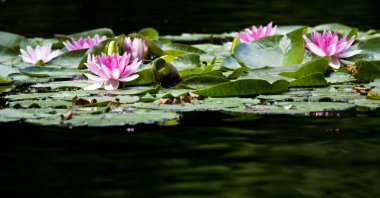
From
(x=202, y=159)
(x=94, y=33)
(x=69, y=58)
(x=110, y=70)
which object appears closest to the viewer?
(x=202, y=159)

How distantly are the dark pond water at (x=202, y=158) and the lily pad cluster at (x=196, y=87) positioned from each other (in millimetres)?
54

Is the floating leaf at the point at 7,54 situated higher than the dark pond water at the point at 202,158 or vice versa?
the floating leaf at the point at 7,54

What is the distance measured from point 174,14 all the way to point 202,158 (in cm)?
797

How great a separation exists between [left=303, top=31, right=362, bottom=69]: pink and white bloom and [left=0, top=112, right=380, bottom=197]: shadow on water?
93 centimetres

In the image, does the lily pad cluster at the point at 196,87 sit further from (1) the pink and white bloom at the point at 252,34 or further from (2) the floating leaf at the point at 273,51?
(1) the pink and white bloom at the point at 252,34

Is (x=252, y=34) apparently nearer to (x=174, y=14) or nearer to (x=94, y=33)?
(x=94, y=33)

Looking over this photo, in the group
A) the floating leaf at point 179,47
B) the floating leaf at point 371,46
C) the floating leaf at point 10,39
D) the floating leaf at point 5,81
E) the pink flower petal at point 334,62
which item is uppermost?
the floating leaf at point 10,39

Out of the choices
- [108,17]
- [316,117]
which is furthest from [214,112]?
[108,17]

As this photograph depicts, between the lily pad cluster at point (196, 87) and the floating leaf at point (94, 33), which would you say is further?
the floating leaf at point (94, 33)

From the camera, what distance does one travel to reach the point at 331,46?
3760 mm

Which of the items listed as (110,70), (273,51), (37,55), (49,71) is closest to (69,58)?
(37,55)

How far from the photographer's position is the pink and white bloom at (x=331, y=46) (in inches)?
148

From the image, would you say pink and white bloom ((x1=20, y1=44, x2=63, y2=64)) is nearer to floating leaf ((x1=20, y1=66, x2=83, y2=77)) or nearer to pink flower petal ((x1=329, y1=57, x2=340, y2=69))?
floating leaf ((x1=20, y1=66, x2=83, y2=77))

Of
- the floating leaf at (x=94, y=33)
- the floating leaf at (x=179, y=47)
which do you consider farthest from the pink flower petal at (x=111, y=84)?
the floating leaf at (x=94, y=33)
